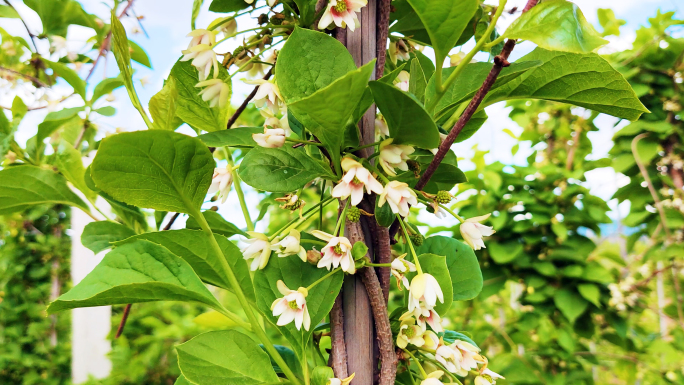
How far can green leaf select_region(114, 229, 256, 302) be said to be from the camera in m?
0.42

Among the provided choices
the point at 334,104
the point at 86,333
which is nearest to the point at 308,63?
the point at 334,104

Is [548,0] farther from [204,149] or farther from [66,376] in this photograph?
[66,376]

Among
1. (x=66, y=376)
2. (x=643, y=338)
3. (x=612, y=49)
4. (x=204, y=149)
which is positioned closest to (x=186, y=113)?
(x=204, y=149)

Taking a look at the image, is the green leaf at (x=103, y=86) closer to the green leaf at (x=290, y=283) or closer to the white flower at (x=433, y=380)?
the green leaf at (x=290, y=283)

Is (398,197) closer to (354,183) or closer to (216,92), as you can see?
(354,183)

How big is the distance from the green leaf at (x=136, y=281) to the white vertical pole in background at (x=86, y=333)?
1.97 metres

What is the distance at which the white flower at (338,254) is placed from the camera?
1.26 ft

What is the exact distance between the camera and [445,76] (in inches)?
17.6

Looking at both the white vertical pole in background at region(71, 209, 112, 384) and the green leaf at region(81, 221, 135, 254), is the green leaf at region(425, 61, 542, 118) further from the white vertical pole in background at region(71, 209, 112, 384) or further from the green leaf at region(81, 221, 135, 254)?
the white vertical pole in background at region(71, 209, 112, 384)

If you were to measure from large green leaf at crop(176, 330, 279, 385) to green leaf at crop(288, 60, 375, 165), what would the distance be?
0.62ft

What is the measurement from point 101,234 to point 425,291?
421 millimetres

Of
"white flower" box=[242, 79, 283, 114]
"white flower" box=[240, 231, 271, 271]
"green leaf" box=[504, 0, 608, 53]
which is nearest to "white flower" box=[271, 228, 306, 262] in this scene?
"white flower" box=[240, 231, 271, 271]

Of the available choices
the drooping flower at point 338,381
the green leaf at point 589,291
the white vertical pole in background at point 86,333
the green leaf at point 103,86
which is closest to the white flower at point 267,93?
the drooping flower at point 338,381

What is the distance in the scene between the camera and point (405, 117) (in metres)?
0.34
